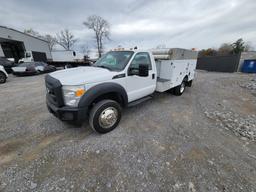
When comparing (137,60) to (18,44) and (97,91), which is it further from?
(18,44)

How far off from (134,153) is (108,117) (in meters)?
→ 0.99

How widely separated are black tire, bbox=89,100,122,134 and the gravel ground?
178 mm

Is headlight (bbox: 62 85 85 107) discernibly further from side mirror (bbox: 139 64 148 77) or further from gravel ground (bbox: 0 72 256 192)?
side mirror (bbox: 139 64 148 77)

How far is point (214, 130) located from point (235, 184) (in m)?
1.56

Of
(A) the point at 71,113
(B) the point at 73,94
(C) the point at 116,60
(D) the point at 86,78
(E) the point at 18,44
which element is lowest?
(A) the point at 71,113

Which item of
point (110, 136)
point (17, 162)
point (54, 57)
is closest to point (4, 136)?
point (17, 162)

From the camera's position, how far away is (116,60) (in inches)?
136

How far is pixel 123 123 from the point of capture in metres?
3.46

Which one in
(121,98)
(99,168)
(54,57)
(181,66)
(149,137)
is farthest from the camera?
(54,57)

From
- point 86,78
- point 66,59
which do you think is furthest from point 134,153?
point 66,59

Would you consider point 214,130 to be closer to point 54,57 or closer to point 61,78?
point 61,78

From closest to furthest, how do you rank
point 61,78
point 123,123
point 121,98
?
1. point 61,78
2. point 121,98
3. point 123,123

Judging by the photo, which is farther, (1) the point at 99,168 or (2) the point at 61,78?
(2) the point at 61,78

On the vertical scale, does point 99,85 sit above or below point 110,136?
above
